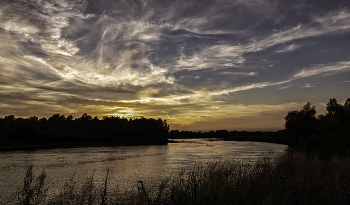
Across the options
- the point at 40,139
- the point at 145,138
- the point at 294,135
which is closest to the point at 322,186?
the point at 294,135

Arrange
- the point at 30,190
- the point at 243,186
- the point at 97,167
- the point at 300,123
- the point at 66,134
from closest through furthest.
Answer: the point at 30,190, the point at 243,186, the point at 97,167, the point at 300,123, the point at 66,134

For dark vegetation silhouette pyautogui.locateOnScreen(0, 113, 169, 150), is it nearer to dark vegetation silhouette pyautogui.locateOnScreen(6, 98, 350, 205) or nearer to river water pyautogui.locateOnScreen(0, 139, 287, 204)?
river water pyautogui.locateOnScreen(0, 139, 287, 204)

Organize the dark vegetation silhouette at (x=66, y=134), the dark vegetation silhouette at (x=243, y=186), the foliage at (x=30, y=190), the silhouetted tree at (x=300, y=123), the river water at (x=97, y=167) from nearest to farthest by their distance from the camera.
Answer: the dark vegetation silhouette at (x=243, y=186)
the foliage at (x=30, y=190)
the river water at (x=97, y=167)
the silhouetted tree at (x=300, y=123)
the dark vegetation silhouette at (x=66, y=134)

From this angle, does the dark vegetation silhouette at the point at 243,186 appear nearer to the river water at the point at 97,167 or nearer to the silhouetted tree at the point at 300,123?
the river water at the point at 97,167

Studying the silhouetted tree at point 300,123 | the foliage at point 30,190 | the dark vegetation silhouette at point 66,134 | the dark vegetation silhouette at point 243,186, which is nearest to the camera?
the dark vegetation silhouette at point 243,186

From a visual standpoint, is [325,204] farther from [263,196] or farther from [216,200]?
[216,200]

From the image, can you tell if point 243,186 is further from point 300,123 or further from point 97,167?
point 300,123

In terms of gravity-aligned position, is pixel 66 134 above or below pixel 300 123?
below

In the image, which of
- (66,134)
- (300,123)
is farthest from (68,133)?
(300,123)

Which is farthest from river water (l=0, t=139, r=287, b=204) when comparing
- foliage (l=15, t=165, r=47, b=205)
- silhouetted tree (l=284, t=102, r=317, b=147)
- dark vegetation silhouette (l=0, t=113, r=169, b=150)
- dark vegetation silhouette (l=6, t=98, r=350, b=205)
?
dark vegetation silhouette (l=0, t=113, r=169, b=150)

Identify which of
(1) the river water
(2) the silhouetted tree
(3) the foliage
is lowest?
(1) the river water

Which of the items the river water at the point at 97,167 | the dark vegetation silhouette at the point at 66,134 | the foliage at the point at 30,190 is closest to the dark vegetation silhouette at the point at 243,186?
the foliage at the point at 30,190

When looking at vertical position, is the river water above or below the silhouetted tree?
below

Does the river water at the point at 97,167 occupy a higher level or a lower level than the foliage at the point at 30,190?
lower
